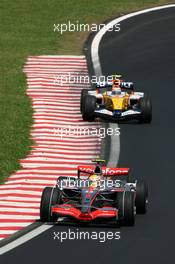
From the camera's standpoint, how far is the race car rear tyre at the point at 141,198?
2620 cm

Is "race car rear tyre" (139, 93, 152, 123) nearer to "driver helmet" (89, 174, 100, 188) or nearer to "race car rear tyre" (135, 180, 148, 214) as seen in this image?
"driver helmet" (89, 174, 100, 188)

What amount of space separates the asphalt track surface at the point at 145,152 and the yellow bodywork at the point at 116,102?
0.78m

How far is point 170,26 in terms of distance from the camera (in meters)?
51.8

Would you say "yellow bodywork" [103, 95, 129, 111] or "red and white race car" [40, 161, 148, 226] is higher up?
"yellow bodywork" [103, 95, 129, 111]

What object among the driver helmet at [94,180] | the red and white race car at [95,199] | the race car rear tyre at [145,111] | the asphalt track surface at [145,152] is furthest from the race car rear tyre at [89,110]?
the driver helmet at [94,180]

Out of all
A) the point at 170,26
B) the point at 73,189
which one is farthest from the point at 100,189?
the point at 170,26

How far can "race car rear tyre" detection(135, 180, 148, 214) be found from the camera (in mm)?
26203

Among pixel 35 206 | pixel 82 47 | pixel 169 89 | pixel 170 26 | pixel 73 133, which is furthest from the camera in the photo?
pixel 170 26

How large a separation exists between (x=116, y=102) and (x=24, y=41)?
12.8m

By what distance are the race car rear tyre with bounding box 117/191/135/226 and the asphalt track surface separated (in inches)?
9.4

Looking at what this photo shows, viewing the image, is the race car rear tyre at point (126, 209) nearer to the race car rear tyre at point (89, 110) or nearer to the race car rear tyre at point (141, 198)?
the race car rear tyre at point (141, 198)

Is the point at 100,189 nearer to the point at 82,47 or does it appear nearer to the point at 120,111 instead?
the point at 120,111

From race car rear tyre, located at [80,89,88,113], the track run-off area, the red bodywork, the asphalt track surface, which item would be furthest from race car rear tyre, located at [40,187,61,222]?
race car rear tyre, located at [80,89,88,113]

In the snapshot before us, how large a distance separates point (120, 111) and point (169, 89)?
5.11m
